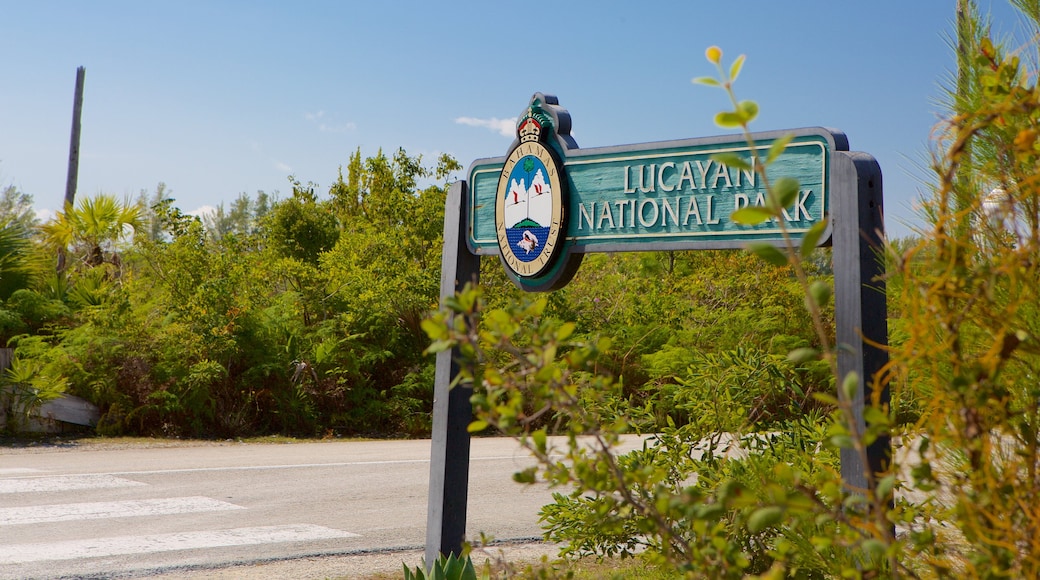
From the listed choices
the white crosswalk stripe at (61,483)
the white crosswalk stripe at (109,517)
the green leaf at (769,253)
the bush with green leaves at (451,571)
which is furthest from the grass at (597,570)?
the white crosswalk stripe at (61,483)

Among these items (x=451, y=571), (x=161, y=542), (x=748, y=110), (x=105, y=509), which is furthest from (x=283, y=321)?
(x=748, y=110)

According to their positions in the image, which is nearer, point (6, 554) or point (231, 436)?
point (6, 554)

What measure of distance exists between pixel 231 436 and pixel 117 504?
14.5 ft

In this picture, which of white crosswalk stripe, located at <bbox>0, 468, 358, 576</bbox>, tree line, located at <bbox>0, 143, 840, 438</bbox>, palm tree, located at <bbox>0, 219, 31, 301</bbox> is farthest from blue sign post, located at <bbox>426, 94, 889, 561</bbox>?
palm tree, located at <bbox>0, 219, 31, 301</bbox>

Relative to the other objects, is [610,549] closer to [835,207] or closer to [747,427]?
[747,427]

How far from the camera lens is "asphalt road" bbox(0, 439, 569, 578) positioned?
227 inches

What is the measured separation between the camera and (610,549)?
4.69 metres

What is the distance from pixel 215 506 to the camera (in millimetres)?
7215

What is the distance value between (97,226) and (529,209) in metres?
12.1


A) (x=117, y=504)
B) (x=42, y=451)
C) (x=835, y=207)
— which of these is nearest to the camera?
(x=835, y=207)

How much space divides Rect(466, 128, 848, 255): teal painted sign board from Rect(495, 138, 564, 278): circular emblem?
75 millimetres

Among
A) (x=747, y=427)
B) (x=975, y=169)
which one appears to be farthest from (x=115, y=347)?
(x=975, y=169)

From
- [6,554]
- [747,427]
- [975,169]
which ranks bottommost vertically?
A: [6,554]

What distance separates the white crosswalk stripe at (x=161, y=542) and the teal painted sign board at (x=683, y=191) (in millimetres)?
2982
